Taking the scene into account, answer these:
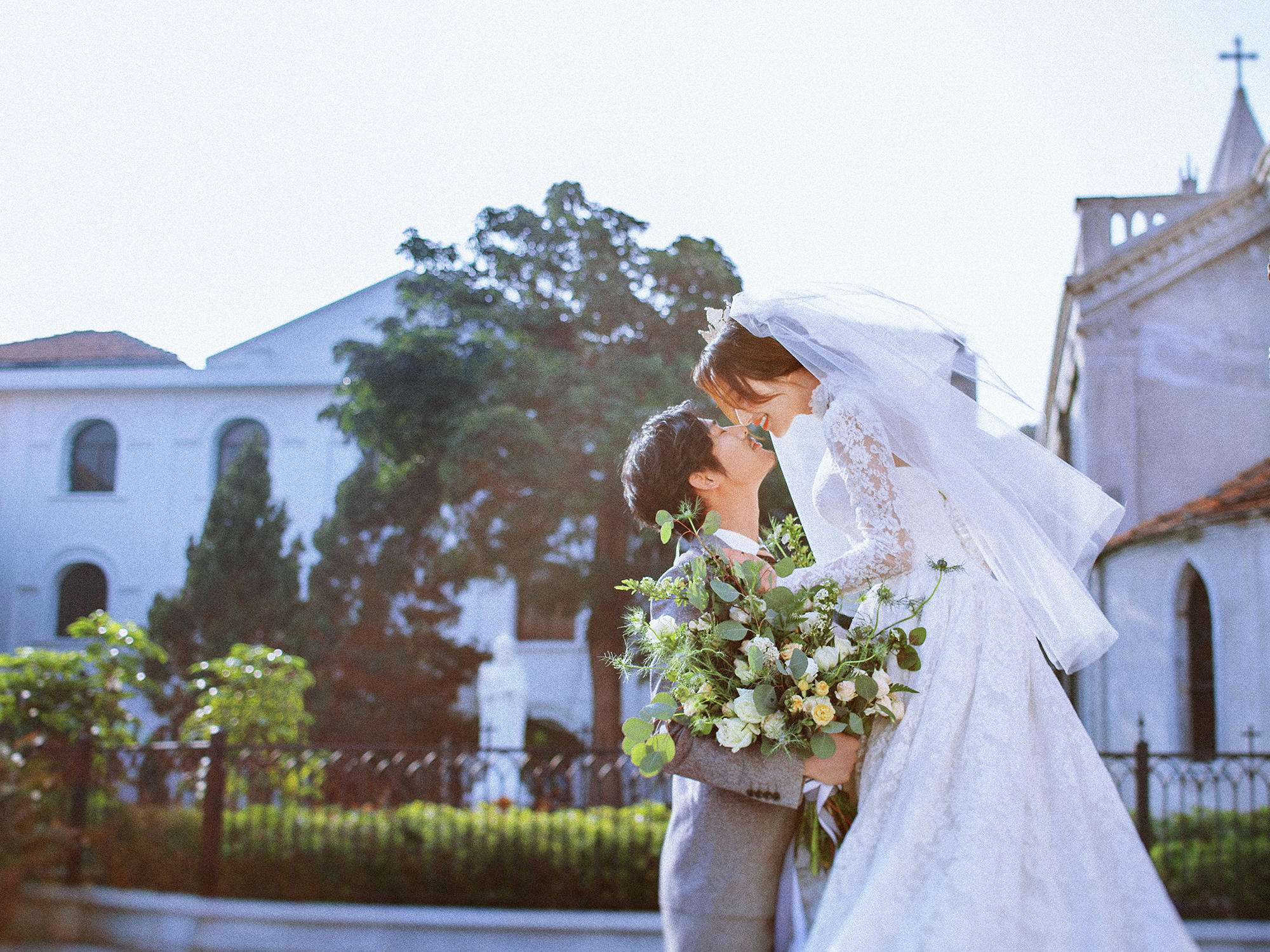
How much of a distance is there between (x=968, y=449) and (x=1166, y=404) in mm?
11588

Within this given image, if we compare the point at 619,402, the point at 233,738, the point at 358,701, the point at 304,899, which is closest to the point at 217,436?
the point at 358,701

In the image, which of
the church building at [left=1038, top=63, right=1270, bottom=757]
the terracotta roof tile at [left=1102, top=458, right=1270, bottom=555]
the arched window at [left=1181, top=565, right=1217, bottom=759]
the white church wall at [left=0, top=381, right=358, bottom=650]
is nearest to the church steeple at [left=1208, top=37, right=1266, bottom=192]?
the church building at [left=1038, top=63, right=1270, bottom=757]

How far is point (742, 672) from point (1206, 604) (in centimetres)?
1065

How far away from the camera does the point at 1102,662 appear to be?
13250mm

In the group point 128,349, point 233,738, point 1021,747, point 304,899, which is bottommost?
point 304,899

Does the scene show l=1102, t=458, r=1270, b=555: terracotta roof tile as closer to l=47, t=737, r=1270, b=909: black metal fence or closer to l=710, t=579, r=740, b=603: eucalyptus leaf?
l=47, t=737, r=1270, b=909: black metal fence

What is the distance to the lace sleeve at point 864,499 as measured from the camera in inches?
99.7

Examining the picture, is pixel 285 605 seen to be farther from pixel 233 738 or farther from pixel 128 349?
pixel 128 349

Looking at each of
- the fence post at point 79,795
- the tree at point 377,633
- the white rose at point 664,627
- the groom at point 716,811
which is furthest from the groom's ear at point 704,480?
the tree at point 377,633

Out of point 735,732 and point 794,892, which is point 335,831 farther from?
point 735,732

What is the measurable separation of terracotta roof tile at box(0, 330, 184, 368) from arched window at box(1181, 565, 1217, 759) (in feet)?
33.6

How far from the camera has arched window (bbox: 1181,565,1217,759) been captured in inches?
445

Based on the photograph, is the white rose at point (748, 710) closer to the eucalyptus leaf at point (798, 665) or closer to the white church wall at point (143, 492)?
the eucalyptus leaf at point (798, 665)

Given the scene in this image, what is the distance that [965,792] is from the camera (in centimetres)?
239
